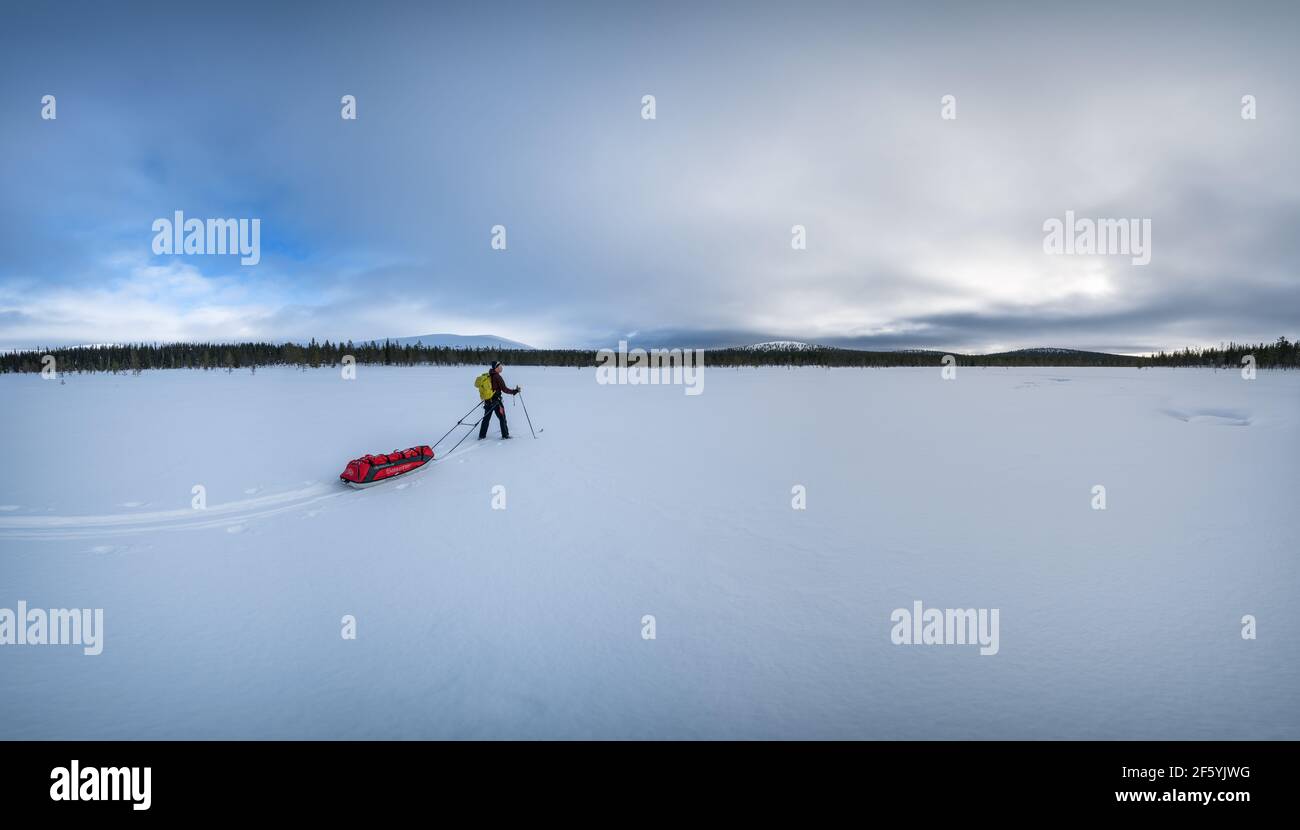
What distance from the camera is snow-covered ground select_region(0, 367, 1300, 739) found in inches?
115

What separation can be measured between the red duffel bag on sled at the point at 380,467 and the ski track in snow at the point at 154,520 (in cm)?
38

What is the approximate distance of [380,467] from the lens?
7.52 metres

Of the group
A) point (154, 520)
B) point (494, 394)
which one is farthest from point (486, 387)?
point (154, 520)

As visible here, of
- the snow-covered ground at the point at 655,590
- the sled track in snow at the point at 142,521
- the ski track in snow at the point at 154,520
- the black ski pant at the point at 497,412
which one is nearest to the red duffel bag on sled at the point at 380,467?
the snow-covered ground at the point at 655,590

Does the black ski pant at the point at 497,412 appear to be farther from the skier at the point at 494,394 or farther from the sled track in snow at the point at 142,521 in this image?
the sled track in snow at the point at 142,521

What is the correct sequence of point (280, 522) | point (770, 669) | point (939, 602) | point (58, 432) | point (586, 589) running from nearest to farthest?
point (770, 669), point (939, 602), point (586, 589), point (280, 522), point (58, 432)

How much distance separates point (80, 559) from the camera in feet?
16.2

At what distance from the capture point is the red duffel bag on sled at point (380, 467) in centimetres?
727

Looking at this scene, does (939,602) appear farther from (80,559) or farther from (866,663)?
(80,559)

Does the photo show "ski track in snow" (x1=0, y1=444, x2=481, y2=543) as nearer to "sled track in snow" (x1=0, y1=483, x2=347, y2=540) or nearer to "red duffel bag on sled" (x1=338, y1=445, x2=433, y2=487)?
"sled track in snow" (x1=0, y1=483, x2=347, y2=540)
